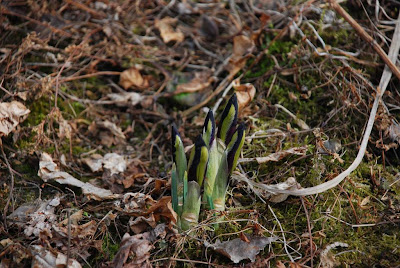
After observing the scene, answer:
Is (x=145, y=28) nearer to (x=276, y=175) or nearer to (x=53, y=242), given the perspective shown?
(x=276, y=175)

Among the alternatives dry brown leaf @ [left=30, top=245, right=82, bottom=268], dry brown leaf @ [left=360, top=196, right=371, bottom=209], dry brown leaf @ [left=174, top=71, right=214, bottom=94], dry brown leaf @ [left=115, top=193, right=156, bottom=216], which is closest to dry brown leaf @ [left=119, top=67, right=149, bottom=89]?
dry brown leaf @ [left=174, top=71, right=214, bottom=94]

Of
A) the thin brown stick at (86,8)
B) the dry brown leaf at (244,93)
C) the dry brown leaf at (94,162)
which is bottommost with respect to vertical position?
the dry brown leaf at (94,162)

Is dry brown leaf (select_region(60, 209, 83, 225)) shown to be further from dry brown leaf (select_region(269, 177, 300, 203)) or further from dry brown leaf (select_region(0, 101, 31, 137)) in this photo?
dry brown leaf (select_region(269, 177, 300, 203))

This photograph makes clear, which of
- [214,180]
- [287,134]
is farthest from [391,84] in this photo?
[214,180]

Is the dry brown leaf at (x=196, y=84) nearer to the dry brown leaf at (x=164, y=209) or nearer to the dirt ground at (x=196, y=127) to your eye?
the dirt ground at (x=196, y=127)

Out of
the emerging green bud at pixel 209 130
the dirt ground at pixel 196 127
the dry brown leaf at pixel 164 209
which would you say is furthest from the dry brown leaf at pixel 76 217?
the emerging green bud at pixel 209 130

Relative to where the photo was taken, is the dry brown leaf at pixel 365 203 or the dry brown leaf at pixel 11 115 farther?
the dry brown leaf at pixel 11 115

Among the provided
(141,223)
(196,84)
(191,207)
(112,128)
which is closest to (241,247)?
(191,207)

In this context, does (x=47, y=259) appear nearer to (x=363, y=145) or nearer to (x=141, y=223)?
(x=141, y=223)
